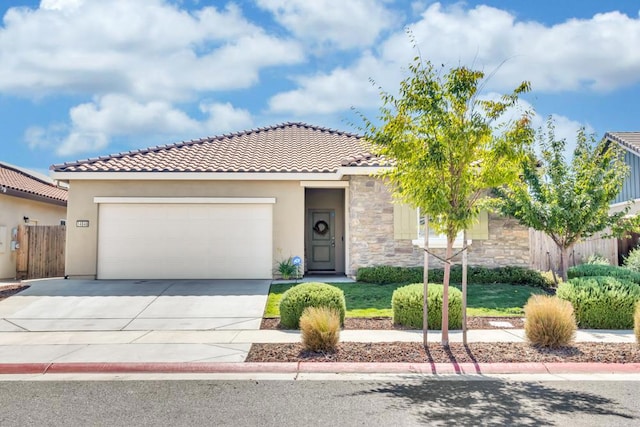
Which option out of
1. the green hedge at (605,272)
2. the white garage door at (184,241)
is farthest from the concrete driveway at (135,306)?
the green hedge at (605,272)

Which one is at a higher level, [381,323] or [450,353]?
[381,323]

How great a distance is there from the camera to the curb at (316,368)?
23.4 ft

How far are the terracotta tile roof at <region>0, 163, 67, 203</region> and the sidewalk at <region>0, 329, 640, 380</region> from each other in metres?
10.1

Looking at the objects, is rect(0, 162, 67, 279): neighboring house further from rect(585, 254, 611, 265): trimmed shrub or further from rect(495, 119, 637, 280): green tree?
rect(585, 254, 611, 265): trimmed shrub

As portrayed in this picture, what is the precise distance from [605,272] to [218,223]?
34.5 feet

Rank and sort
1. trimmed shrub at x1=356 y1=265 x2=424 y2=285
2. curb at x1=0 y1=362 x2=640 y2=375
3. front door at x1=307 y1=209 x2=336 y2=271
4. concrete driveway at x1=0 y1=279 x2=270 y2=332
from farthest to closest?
1. front door at x1=307 y1=209 x2=336 y2=271
2. trimmed shrub at x1=356 y1=265 x2=424 y2=285
3. concrete driveway at x1=0 y1=279 x2=270 y2=332
4. curb at x1=0 y1=362 x2=640 y2=375

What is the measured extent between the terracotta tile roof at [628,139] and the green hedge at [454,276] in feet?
32.9

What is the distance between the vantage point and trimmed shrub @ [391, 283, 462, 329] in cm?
952

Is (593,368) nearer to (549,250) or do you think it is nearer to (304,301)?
(304,301)

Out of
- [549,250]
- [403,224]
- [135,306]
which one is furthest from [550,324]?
[549,250]

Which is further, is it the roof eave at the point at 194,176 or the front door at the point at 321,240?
the front door at the point at 321,240

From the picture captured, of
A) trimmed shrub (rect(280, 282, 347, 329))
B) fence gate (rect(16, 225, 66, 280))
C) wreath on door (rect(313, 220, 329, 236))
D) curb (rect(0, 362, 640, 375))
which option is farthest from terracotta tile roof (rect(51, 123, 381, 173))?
curb (rect(0, 362, 640, 375))

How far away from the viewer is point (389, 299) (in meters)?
12.2

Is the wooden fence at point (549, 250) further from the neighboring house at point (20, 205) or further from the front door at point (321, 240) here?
the neighboring house at point (20, 205)
